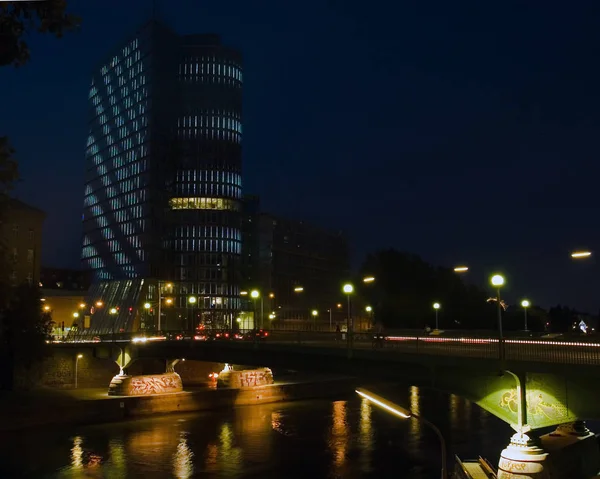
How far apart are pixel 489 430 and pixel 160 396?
31.6 m

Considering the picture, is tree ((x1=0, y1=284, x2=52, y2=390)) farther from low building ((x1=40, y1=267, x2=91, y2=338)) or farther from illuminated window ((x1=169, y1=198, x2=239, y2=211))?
illuminated window ((x1=169, y1=198, x2=239, y2=211))

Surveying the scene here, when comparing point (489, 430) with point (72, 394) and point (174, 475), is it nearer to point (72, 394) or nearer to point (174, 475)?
point (174, 475)

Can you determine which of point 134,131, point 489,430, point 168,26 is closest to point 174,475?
point 489,430

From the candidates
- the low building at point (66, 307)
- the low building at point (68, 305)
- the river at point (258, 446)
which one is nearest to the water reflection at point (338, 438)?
the river at point (258, 446)

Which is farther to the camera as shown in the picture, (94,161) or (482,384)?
(94,161)

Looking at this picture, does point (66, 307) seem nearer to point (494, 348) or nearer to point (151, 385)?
point (151, 385)

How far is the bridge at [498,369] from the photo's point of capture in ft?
85.9

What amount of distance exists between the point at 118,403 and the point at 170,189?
8466 centimetres

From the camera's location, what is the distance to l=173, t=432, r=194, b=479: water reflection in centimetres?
3978

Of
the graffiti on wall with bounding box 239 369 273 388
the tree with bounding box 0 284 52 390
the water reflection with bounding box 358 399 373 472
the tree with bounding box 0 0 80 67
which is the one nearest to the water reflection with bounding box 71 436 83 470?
the water reflection with bounding box 358 399 373 472

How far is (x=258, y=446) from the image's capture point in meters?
48.1

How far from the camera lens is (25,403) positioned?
58.6 metres

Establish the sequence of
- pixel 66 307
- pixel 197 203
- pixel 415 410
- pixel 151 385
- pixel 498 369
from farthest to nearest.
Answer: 1. pixel 66 307
2. pixel 197 203
3. pixel 151 385
4. pixel 415 410
5. pixel 498 369

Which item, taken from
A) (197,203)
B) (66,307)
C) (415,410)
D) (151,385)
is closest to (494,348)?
(415,410)
